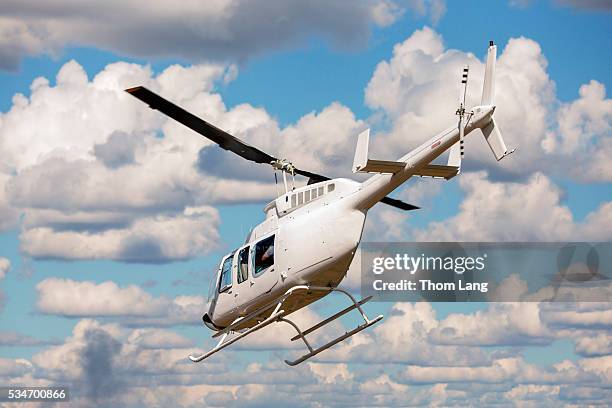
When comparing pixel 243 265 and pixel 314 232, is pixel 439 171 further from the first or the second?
pixel 243 265

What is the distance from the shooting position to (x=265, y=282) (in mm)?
59375

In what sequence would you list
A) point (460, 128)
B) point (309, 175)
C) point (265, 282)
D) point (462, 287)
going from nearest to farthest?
point (460, 128) < point (265, 282) < point (309, 175) < point (462, 287)

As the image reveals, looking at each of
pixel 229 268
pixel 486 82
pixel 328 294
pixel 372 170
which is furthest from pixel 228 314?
pixel 486 82

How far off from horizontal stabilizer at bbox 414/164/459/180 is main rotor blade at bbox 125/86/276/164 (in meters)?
7.67

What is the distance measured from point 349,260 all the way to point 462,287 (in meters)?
15.6

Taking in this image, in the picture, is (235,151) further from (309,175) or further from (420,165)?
(420,165)

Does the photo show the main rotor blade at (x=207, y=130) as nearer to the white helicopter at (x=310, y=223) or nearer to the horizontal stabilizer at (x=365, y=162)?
the white helicopter at (x=310, y=223)

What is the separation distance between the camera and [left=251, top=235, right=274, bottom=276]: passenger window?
59.3m

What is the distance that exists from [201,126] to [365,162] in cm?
856

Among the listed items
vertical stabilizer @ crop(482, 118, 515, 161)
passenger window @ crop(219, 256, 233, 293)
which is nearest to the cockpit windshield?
passenger window @ crop(219, 256, 233, 293)

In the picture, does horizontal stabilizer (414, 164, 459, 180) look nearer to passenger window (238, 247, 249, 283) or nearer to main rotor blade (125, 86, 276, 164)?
main rotor blade (125, 86, 276, 164)

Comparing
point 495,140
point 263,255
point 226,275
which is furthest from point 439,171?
point 226,275

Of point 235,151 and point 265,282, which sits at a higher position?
point 235,151

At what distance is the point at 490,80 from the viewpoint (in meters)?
55.4
